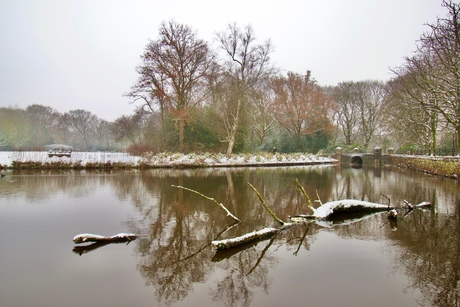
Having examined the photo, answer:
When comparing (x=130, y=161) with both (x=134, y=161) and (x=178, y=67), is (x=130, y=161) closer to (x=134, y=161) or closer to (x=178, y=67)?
(x=134, y=161)

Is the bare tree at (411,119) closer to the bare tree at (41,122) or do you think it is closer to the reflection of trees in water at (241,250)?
the reflection of trees in water at (241,250)

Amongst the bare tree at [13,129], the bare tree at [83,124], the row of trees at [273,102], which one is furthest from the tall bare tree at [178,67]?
the bare tree at [83,124]

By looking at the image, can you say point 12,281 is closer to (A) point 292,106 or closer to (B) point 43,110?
(A) point 292,106

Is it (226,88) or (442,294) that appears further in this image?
(226,88)

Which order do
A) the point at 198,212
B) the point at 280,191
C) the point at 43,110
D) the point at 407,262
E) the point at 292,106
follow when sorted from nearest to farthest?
the point at 407,262, the point at 198,212, the point at 280,191, the point at 292,106, the point at 43,110

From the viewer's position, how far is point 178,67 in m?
30.4

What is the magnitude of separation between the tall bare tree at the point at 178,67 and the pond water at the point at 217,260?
69.2 ft

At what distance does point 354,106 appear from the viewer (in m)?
48.0

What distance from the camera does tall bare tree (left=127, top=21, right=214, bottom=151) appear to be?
29453mm

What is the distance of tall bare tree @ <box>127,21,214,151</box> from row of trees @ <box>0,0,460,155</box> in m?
0.09

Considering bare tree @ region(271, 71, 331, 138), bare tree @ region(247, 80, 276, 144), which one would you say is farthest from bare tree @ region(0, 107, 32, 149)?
bare tree @ region(271, 71, 331, 138)

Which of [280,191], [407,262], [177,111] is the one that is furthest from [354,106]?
[407,262]

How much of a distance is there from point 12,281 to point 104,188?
999cm

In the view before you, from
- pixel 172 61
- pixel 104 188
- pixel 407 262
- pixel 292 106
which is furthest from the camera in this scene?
pixel 292 106
